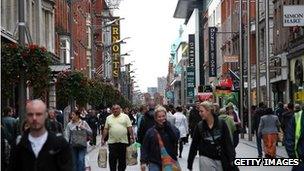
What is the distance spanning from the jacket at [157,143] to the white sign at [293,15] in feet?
60.3

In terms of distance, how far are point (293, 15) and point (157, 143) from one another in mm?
18935

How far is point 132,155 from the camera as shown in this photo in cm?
1596

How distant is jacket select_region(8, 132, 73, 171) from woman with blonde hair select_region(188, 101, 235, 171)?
3.72 m

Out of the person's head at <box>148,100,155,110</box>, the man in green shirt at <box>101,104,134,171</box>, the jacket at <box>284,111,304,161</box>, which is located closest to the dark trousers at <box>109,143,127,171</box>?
the man in green shirt at <box>101,104,134,171</box>

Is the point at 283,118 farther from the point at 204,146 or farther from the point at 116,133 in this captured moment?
the point at 204,146

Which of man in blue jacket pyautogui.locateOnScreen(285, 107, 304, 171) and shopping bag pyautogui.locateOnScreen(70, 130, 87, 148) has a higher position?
man in blue jacket pyautogui.locateOnScreen(285, 107, 304, 171)

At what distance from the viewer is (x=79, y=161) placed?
16.0 meters

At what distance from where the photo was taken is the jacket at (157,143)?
11898 millimetres

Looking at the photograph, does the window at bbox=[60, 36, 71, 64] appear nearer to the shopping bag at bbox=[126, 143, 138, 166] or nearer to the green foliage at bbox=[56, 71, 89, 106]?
the green foliage at bbox=[56, 71, 89, 106]

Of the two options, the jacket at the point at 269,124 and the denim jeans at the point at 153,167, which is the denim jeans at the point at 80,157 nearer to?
the denim jeans at the point at 153,167

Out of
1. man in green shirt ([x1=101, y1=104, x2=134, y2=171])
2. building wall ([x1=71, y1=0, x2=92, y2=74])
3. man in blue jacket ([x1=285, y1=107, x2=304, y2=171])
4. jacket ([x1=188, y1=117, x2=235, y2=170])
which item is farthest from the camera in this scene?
building wall ([x1=71, y1=0, x2=92, y2=74])

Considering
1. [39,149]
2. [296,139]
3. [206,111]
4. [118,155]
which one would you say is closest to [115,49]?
[118,155]

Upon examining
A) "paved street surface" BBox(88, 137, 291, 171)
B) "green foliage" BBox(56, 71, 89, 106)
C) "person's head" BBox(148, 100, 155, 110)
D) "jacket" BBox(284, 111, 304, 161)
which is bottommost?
"paved street surface" BBox(88, 137, 291, 171)

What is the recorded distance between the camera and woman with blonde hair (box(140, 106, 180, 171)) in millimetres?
11891
